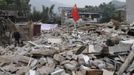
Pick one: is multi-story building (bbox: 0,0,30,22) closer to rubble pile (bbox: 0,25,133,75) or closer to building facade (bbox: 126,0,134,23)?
building facade (bbox: 126,0,134,23)

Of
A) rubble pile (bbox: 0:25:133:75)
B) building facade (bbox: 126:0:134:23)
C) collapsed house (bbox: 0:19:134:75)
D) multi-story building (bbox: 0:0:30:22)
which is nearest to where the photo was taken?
collapsed house (bbox: 0:19:134:75)

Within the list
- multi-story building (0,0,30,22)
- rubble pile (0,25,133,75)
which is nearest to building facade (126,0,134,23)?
multi-story building (0,0,30,22)

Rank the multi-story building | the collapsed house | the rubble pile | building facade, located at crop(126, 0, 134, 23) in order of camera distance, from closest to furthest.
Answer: the collapsed house < the rubble pile < building facade, located at crop(126, 0, 134, 23) < the multi-story building

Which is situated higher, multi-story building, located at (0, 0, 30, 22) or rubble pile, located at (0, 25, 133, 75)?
rubble pile, located at (0, 25, 133, 75)

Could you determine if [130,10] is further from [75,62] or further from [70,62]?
[70,62]

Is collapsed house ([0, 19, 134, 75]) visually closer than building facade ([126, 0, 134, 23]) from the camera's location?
Yes

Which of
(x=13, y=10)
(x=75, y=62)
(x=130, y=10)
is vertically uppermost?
(x=130, y=10)

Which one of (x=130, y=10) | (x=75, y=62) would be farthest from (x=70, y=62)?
(x=130, y=10)


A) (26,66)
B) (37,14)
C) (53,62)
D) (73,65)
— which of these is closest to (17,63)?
(26,66)

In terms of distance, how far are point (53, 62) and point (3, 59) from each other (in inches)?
79.8

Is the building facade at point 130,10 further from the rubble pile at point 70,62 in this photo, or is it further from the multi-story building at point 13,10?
the rubble pile at point 70,62

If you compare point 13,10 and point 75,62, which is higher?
point 75,62

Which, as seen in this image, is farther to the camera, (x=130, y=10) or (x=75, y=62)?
(x=130, y=10)

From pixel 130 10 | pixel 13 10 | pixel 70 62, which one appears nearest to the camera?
pixel 70 62
